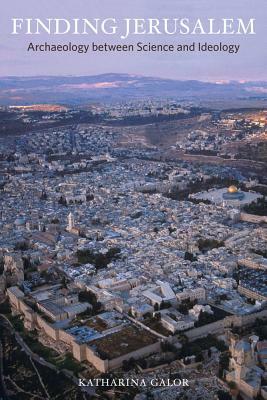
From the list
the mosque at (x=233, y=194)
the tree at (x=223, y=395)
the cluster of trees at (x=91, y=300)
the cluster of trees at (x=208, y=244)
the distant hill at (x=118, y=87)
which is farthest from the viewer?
the distant hill at (x=118, y=87)

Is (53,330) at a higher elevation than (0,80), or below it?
below

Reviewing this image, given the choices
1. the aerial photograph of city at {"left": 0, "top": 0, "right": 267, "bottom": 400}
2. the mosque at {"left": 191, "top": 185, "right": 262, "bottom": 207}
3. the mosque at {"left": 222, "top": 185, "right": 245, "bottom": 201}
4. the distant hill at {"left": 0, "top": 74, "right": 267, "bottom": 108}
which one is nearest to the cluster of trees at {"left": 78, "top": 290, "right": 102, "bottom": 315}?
the aerial photograph of city at {"left": 0, "top": 0, "right": 267, "bottom": 400}

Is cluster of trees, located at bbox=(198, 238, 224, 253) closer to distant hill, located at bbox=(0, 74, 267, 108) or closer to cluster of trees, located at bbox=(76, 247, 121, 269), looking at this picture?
cluster of trees, located at bbox=(76, 247, 121, 269)

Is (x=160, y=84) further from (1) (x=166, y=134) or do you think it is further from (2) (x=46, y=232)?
(2) (x=46, y=232)

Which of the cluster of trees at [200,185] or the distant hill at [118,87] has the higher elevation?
the distant hill at [118,87]

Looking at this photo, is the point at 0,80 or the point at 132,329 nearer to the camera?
the point at 132,329

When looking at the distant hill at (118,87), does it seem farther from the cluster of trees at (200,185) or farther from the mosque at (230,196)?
the mosque at (230,196)

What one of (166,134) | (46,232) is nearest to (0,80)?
(166,134)

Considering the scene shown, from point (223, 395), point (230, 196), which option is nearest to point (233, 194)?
point (230, 196)

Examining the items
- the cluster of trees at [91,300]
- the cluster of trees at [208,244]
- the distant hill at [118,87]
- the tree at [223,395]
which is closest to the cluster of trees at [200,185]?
the cluster of trees at [208,244]
